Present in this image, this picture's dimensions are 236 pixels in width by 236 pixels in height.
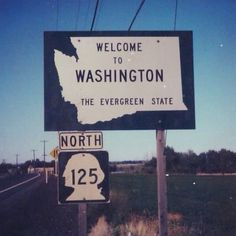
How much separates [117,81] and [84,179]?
104 cm

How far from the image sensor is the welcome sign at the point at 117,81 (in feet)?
14.2

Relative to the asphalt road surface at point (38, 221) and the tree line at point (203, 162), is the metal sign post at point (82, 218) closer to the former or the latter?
the asphalt road surface at point (38, 221)

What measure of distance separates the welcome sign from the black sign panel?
0.36 m

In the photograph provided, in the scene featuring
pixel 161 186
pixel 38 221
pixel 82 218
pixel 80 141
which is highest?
pixel 80 141

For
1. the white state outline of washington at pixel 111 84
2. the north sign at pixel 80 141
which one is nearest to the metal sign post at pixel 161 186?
the white state outline of washington at pixel 111 84

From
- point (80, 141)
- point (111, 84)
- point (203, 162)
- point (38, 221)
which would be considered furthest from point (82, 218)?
point (203, 162)

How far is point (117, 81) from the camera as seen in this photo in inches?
172

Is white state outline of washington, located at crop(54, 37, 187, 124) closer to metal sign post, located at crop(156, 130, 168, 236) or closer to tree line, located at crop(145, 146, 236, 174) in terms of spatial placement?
metal sign post, located at crop(156, 130, 168, 236)

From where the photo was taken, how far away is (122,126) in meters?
4.38

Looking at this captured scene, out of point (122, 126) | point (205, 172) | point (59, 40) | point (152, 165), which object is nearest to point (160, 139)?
point (122, 126)

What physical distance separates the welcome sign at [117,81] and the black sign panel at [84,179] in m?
0.36

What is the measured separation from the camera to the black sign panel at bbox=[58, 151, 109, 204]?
4.11m

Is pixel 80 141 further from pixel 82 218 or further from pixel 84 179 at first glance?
pixel 82 218

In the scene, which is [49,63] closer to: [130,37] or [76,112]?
[76,112]
